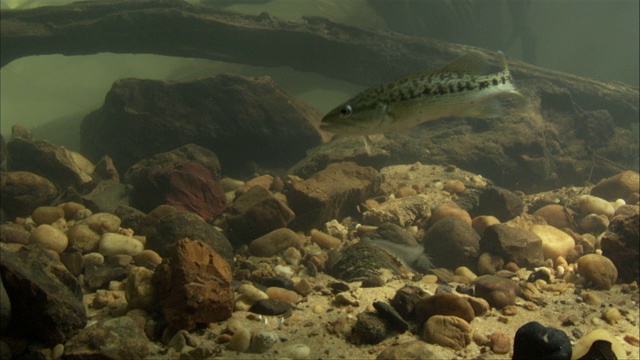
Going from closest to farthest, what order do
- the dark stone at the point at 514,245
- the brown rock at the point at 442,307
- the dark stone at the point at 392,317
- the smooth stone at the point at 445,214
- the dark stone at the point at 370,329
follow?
the dark stone at the point at 370,329 < the dark stone at the point at 392,317 < the brown rock at the point at 442,307 < the dark stone at the point at 514,245 < the smooth stone at the point at 445,214

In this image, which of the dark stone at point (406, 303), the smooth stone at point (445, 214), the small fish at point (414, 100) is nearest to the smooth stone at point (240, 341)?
the dark stone at point (406, 303)

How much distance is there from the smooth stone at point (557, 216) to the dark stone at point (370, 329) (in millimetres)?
4963

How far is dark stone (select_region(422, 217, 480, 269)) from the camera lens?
5.14 meters

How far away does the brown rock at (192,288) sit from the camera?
115 inches

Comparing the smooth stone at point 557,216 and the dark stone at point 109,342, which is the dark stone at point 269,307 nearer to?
the dark stone at point 109,342

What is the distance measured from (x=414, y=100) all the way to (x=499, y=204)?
511 cm

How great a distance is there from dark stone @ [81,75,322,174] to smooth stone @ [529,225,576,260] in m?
5.51

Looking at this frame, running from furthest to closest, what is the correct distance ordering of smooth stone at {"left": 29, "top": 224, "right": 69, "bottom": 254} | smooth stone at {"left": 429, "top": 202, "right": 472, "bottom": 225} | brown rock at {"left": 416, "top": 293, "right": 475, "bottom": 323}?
smooth stone at {"left": 429, "top": 202, "right": 472, "bottom": 225}
smooth stone at {"left": 29, "top": 224, "right": 69, "bottom": 254}
brown rock at {"left": 416, "top": 293, "right": 475, "bottom": 323}

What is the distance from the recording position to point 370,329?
3037 millimetres

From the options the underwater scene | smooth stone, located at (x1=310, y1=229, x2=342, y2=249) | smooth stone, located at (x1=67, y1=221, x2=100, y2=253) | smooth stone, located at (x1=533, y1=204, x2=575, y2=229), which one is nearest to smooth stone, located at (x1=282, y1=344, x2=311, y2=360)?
the underwater scene

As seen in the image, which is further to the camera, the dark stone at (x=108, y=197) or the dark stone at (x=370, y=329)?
the dark stone at (x=108, y=197)

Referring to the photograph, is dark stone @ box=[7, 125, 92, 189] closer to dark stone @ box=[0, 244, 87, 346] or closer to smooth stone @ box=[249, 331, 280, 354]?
dark stone @ box=[0, 244, 87, 346]

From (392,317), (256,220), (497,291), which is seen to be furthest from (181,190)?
(497,291)

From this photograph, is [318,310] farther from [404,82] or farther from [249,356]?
[404,82]
